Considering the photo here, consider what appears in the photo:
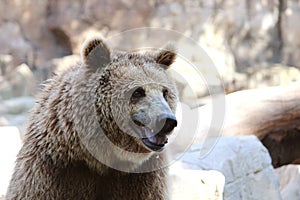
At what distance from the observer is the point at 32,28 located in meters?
11.3

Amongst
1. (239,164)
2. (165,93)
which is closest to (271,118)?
(239,164)

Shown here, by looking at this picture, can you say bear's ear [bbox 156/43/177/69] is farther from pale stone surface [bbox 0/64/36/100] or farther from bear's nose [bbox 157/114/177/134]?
pale stone surface [bbox 0/64/36/100]

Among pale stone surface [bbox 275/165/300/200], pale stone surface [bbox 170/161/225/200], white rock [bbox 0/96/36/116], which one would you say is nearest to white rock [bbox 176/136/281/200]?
pale stone surface [bbox 170/161/225/200]

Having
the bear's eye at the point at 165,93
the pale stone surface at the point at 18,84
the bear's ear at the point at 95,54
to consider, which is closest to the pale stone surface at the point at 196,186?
the bear's eye at the point at 165,93

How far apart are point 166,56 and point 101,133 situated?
62 cm

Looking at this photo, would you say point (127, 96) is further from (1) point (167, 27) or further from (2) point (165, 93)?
(1) point (167, 27)

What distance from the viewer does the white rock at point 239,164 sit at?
17.0 feet

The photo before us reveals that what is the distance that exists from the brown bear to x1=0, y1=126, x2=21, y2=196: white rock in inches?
56.1

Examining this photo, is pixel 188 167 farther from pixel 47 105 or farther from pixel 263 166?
pixel 47 105

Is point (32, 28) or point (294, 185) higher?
point (32, 28)

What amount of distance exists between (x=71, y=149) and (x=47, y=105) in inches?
12.9

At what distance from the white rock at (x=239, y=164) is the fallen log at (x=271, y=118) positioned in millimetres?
639

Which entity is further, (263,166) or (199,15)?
(199,15)

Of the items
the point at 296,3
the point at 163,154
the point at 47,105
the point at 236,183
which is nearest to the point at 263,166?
the point at 236,183
